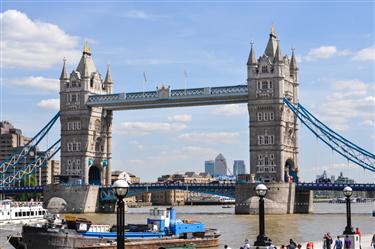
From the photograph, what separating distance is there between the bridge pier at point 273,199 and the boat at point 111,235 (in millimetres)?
47612

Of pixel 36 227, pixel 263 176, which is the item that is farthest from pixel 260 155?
pixel 36 227

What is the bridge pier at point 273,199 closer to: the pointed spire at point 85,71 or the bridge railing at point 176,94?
the bridge railing at point 176,94

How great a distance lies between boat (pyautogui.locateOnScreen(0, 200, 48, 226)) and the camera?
→ 257ft

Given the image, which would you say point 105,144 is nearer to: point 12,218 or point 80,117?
point 80,117

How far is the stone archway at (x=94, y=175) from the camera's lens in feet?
437

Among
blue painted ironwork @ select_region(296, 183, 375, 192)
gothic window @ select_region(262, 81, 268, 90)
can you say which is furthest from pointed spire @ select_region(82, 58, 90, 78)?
blue painted ironwork @ select_region(296, 183, 375, 192)

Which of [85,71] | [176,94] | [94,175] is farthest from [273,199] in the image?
[85,71]

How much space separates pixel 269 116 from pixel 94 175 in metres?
37.6

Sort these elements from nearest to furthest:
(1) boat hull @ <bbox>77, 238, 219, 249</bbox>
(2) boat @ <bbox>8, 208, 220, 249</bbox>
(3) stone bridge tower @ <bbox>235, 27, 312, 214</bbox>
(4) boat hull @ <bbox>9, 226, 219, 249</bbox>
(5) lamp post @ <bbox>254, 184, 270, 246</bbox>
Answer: (5) lamp post @ <bbox>254, 184, 270, 246</bbox> < (1) boat hull @ <bbox>77, 238, 219, 249</bbox> < (4) boat hull @ <bbox>9, 226, 219, 249</bbox> < (2) boat @ <bbox>8, 208, 220, 249</bbox> < (3) stone bridge tower @ <bbox>235, 27, 312, 214</bbox>

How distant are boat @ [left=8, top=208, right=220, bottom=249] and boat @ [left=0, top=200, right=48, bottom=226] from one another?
2591cm

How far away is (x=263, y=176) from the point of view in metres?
113

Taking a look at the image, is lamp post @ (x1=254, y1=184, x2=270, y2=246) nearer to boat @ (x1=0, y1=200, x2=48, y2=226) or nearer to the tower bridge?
boat @ (x1=0, y1=200, x2=48, y2=226)

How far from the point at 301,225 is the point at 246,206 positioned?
86.2 ft

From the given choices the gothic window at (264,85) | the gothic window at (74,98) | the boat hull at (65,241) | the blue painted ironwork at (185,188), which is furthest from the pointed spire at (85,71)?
the boat hull at (65,241)
